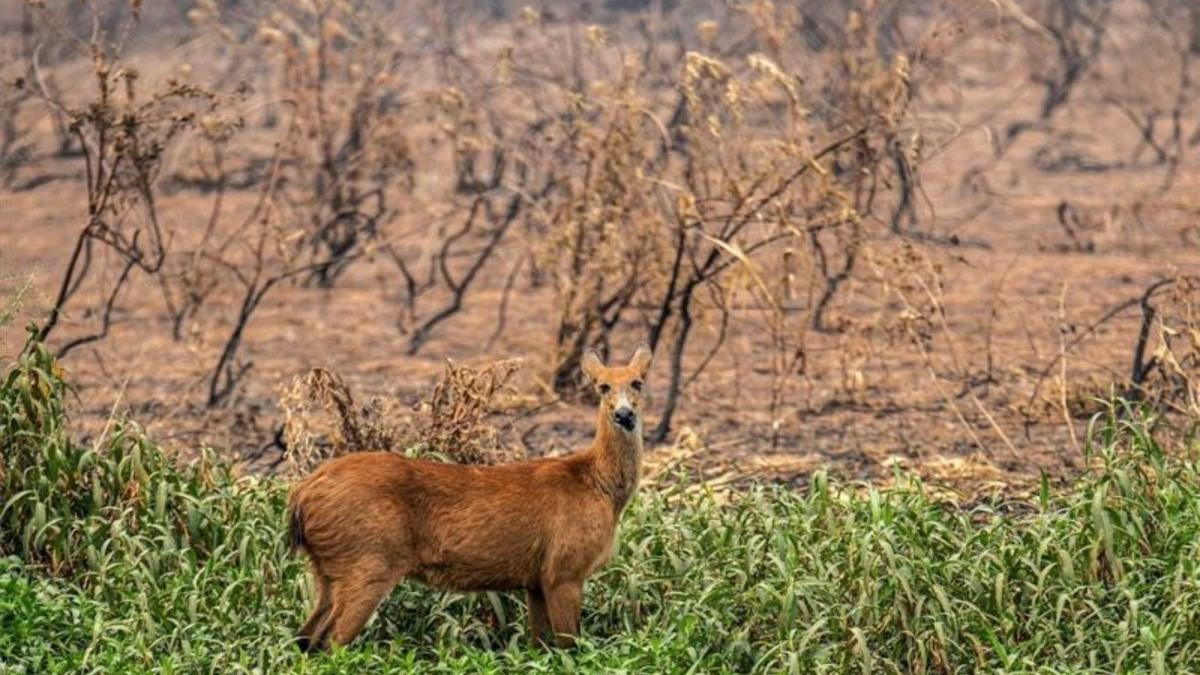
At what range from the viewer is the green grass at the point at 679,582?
27.2 feet

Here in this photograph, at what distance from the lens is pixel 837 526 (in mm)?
9172

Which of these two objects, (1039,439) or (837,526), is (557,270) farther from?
(837,526)

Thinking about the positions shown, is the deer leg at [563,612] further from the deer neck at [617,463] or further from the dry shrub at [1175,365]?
the dry shrub at [1175,365]

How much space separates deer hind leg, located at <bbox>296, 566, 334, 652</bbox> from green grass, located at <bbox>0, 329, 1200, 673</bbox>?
0.29 feet

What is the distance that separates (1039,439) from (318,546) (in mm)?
5179

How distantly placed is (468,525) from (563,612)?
484 millimetres

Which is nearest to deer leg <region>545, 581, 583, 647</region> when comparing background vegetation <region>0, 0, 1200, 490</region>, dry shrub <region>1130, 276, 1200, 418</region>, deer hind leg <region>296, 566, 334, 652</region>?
deer hind leg <region>296, 566, 334, 652</region>

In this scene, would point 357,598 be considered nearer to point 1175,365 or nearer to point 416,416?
point 416,416

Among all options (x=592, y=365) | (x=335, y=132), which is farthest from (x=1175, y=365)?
(x=335, y=132)

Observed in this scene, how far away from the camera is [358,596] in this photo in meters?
8.21

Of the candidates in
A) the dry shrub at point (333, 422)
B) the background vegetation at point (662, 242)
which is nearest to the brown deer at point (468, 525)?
the dry shrub at point (333, 422)

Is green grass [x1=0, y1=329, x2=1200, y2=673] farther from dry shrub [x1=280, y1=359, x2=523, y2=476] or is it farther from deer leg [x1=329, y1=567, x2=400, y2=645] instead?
dry shrub [x1=280, y1=359, x2=523, y2=476]

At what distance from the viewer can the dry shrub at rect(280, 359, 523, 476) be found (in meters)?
9.95

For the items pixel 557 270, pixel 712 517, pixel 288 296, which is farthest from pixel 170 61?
pixel 712 517
